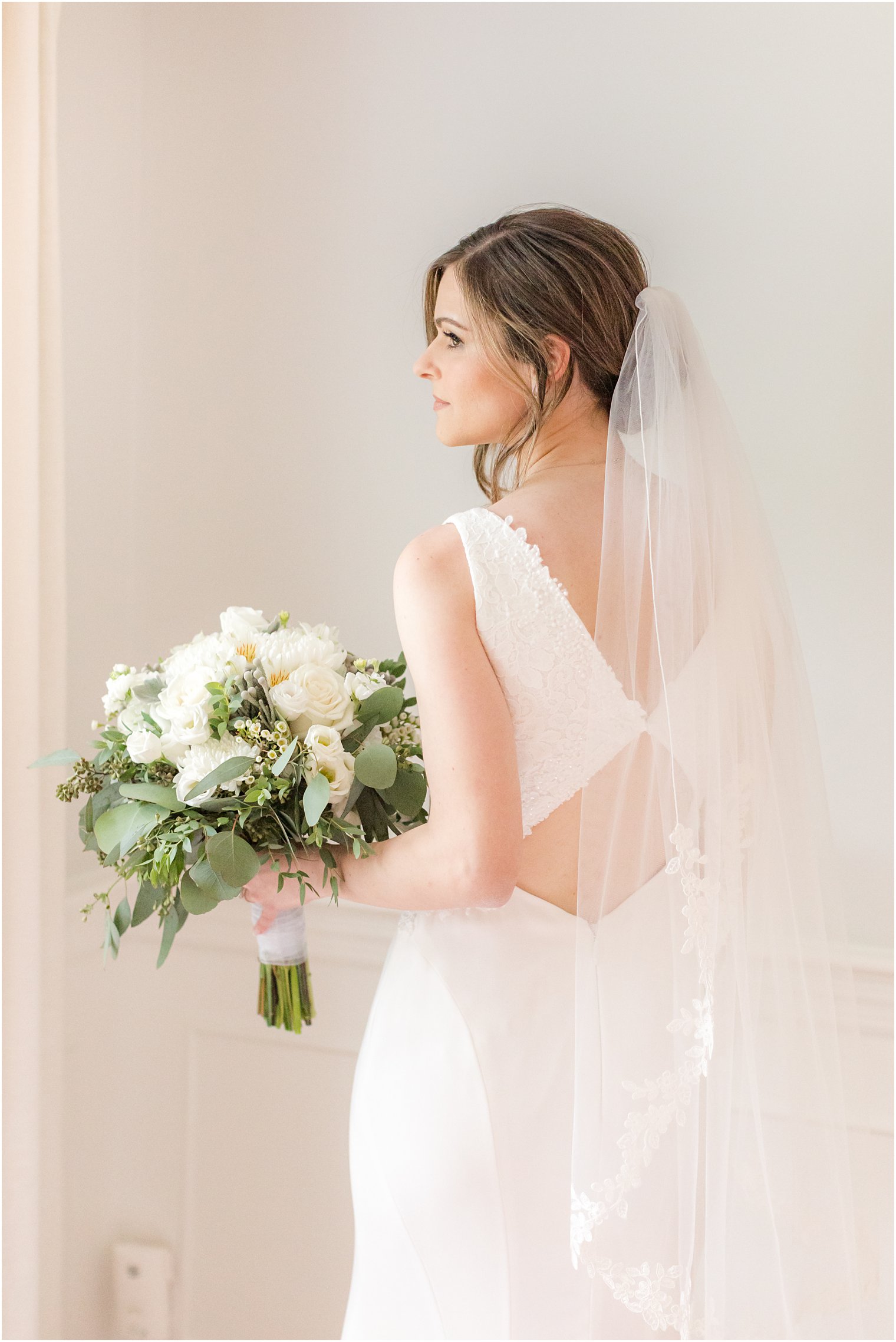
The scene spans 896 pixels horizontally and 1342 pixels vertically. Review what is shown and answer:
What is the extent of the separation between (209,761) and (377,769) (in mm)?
222

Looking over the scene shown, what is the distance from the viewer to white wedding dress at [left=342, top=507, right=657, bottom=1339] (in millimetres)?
1306

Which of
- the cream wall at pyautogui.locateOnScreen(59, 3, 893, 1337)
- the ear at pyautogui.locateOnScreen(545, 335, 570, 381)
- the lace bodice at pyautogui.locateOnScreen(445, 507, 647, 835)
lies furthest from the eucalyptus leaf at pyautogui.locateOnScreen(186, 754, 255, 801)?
the cream wall at pyautogui.locateOnScreen(59, 3, 893, 1337)

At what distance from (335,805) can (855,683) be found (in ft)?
3.58

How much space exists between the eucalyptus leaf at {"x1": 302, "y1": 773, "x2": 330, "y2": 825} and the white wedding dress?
0.85ft

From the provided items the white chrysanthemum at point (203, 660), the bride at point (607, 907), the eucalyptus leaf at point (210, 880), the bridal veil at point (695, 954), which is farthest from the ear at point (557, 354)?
the eucalyptus leaf at point (210, 880)

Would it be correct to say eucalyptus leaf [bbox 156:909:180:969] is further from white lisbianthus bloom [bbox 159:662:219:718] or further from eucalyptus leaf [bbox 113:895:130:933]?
white lisbianthus bloom [bbox 159:662:219:718]

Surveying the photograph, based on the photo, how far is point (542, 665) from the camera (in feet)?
4.28

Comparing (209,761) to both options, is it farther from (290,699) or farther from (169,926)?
(169,926)

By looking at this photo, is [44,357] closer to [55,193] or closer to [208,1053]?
[55,193]

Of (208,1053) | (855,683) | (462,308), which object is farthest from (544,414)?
(208,1053)

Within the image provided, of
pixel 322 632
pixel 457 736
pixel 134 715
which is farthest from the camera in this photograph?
pixel 322 632

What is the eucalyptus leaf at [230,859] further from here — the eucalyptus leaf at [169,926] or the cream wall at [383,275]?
the cream wall at [383,275]

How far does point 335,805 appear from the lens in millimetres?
1432

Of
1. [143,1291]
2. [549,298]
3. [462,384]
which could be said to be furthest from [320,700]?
[143,1291]
